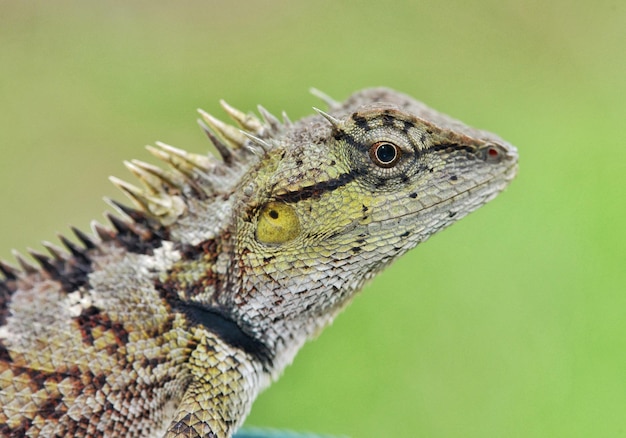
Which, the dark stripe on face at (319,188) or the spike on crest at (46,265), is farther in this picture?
the spike on crest at (46,265)

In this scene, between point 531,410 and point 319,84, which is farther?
point 319,84

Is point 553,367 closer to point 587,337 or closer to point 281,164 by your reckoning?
point 587,337

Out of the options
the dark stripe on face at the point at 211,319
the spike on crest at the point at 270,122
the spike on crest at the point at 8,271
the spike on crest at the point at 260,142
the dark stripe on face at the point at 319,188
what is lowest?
the dark stripe on face at the point at 211,319

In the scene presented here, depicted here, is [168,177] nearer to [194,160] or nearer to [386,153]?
[194,160]

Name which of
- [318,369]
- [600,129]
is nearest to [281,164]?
[318,369]

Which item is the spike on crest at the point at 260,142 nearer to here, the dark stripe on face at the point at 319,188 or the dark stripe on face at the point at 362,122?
the dark stripe on face at the point at 319,188

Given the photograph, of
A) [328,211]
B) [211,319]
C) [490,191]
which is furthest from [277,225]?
[490,191]

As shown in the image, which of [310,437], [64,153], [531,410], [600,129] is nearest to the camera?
[310,437]

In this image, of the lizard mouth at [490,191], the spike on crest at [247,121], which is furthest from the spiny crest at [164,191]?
the lizard mouth at [490,191]
